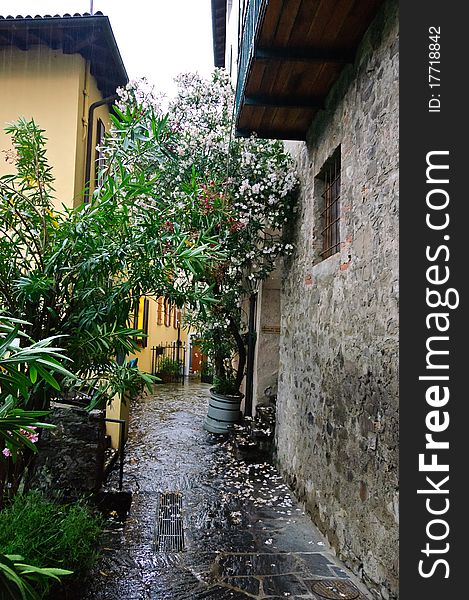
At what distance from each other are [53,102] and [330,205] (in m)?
4.92

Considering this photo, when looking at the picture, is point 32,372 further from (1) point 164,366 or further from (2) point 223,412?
(1) point 164,366

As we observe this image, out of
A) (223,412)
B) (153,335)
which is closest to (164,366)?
(153,335)

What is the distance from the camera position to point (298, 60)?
431 centimetres

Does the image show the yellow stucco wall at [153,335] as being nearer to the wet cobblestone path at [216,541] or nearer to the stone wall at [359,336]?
the wet cobblestone path at [216,541]

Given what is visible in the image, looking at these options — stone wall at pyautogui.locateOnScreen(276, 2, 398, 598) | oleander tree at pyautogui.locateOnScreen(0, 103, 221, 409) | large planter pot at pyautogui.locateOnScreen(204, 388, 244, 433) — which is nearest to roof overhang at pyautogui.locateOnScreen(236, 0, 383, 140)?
stone wall at pyautogui.locateOnScreen(276, 2, 398, 598)

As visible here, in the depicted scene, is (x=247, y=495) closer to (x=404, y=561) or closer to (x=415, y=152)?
(x=404, y=561)

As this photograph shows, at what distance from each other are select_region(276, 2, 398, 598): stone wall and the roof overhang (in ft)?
0.46

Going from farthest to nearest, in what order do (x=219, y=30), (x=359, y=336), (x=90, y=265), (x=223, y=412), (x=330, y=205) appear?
(x=219, y=30) → (x=223, y=412) → (x=330, y=205) → (x=359, y=336) → (x=90, y=265)

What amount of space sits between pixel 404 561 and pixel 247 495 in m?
3.11

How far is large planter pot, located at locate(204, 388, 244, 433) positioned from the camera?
8422 mm

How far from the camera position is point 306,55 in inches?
167

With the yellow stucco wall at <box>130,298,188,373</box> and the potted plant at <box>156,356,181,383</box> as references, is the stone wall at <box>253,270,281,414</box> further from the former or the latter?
the potted plant at <box>156,356,181,383</box>

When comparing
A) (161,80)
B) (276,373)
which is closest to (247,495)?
(276,373)

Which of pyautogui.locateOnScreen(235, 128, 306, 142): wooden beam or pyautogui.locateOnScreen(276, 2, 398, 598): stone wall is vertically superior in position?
pyautogui.locateOnScreen(235, 128, 306, 142): wooden beam
